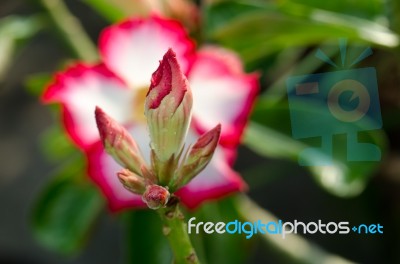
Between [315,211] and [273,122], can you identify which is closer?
[273,122]

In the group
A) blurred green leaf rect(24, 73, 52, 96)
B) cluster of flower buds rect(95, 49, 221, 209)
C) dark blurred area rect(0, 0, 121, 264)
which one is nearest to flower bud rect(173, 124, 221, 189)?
cluster of flower buds rect(95, 49, 221, 209)

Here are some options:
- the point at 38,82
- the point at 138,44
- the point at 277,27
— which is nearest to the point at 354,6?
the point at 277,27

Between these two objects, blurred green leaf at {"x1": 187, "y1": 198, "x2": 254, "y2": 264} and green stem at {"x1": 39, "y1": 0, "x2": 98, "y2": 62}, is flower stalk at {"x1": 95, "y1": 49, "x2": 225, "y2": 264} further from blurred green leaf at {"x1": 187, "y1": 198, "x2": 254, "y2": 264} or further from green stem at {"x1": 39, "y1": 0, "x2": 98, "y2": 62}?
green stem at {"x1": 39, "y1": 0, "x2": 98, "y2": 62}

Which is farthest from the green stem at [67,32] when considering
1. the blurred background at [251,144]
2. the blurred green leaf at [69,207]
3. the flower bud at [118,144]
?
the flower bud at [118,144]

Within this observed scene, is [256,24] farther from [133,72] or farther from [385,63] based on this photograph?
[385,63]

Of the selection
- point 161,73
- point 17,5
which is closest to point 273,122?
point 161,73

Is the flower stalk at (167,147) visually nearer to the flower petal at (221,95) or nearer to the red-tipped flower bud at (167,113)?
the red-tipped flower bud at (167,113)
